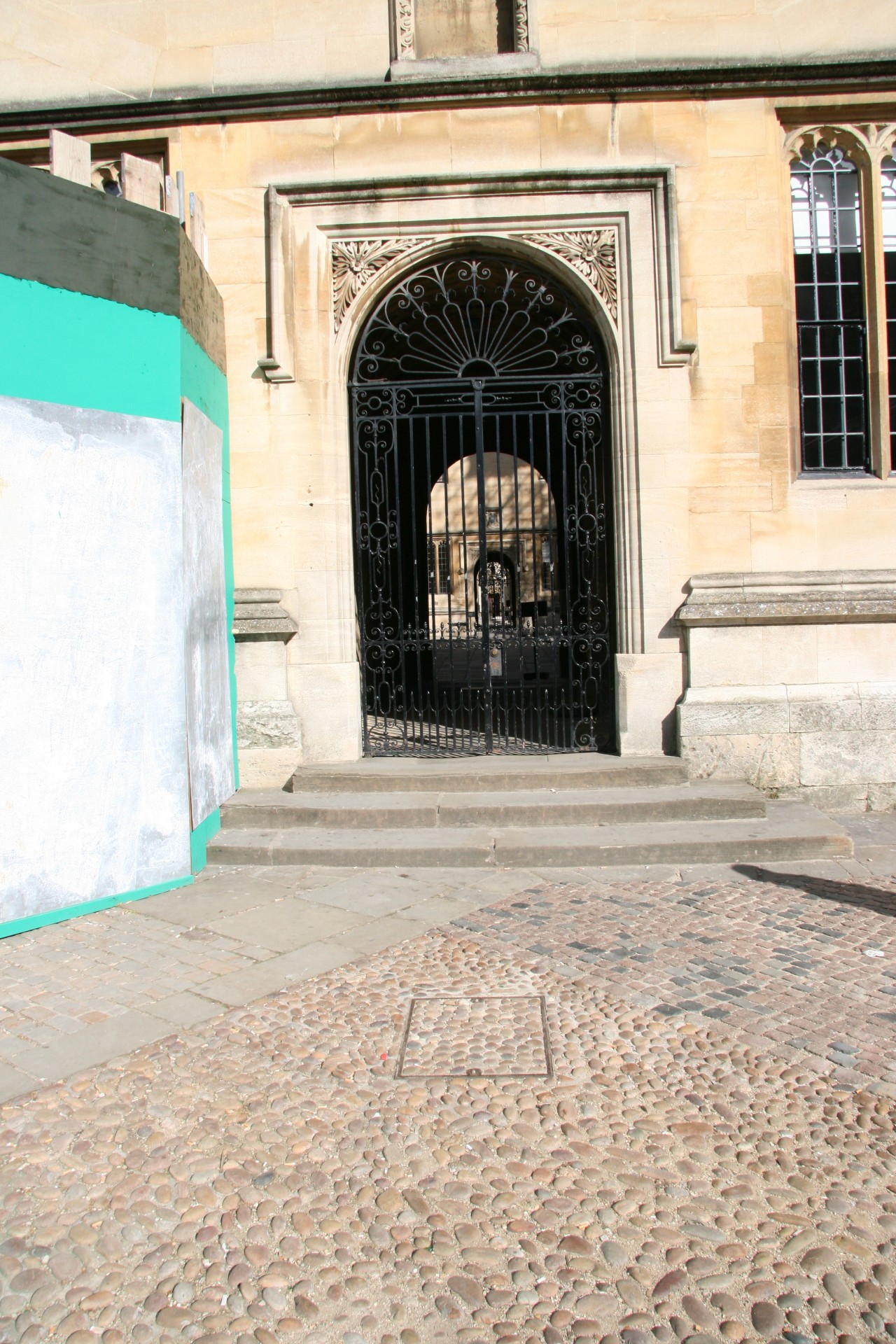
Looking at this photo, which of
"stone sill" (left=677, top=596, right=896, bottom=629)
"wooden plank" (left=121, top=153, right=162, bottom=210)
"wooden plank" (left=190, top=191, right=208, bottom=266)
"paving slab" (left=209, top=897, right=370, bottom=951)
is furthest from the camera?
"stone sill" (left=677, top=596, right=896, bottom=629)

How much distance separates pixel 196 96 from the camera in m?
7.47

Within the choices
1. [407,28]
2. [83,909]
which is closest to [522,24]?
[407,28]

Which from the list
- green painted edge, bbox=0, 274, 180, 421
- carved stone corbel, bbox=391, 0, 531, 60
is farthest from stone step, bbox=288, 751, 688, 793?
carved stone corbel, bbox=391, 0, 531, 60

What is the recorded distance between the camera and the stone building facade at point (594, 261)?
7414 mm

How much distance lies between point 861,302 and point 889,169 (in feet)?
3.71

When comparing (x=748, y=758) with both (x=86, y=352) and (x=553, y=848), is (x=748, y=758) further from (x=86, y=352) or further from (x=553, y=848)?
(x=86, y=352)

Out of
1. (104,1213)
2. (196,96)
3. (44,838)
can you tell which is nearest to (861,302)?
(196,96)

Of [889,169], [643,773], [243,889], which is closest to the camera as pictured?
[243,889]

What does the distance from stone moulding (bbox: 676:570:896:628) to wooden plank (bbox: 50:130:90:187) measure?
482 cm

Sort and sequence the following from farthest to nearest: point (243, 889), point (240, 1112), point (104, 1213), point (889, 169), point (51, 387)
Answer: point (889, 169)
point (243, 889)
point (51, 387)
point (240, 1112)
point (104, 1213)

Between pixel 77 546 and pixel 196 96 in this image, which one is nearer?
pixel 77 546

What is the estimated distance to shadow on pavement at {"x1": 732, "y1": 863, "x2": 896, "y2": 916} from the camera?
5293 mm

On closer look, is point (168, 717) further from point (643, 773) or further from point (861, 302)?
point (861, 302)

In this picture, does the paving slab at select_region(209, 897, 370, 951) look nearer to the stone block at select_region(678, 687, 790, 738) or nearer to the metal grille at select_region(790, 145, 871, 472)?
the stone block at select_region(678, 687, 790, 738)
